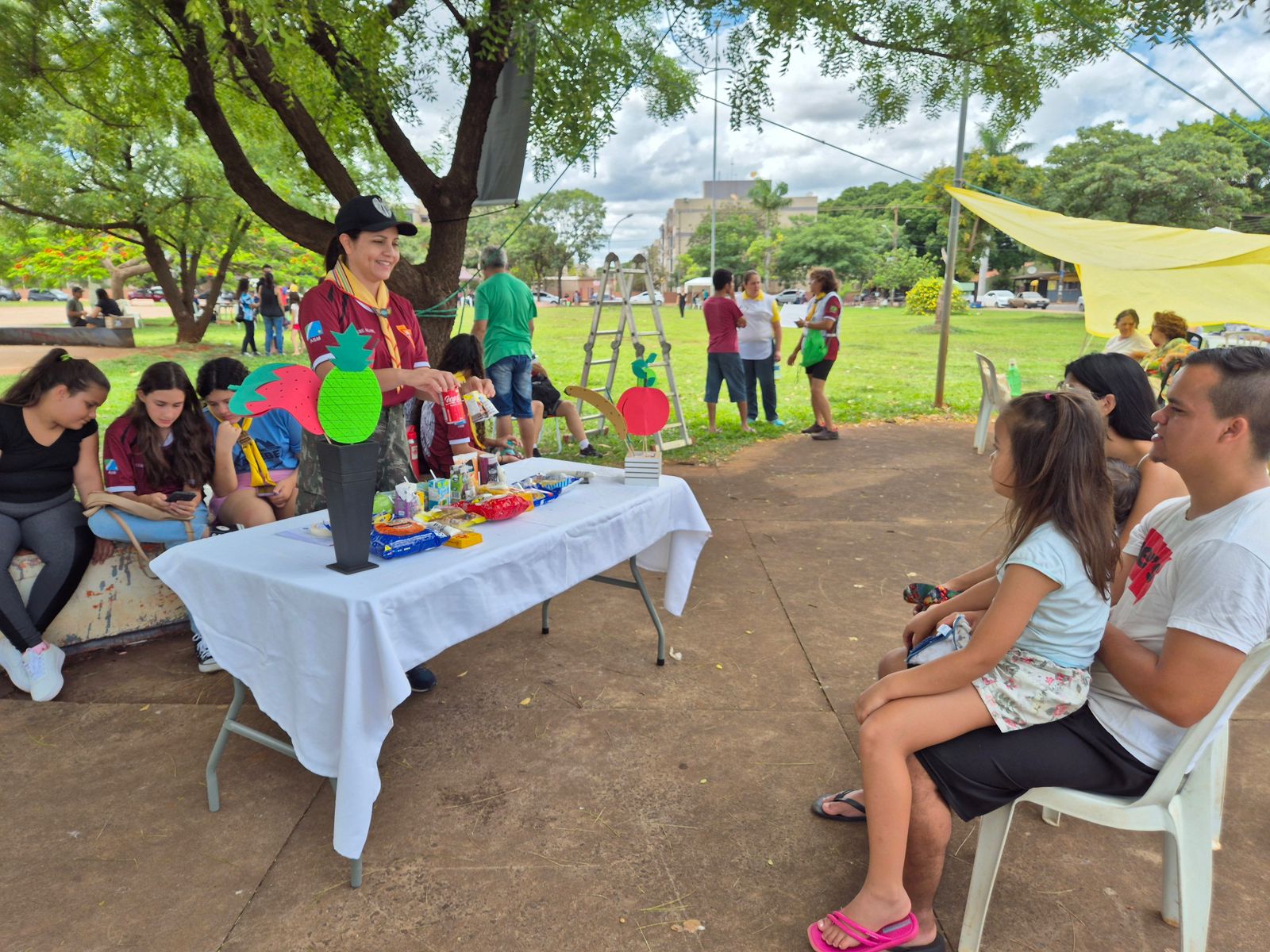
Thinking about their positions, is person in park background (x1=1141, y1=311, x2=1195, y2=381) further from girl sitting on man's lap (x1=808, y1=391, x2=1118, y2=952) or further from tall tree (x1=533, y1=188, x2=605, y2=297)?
tall tree (x1=533, y1=188, x2=605, y2=297)

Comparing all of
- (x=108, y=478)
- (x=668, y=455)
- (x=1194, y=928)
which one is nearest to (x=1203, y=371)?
(x=1194, y=928)

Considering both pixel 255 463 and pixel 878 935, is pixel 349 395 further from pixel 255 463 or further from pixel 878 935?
pixel 255 463

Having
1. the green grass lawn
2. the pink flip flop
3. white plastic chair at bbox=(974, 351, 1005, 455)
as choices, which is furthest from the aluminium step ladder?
the pink flip flop

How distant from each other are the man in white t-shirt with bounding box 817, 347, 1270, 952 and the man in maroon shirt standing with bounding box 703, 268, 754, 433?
5.88 metres

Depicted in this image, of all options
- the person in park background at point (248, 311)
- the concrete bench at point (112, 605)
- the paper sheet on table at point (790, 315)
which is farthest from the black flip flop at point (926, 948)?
the person in park background at point (248, 311)

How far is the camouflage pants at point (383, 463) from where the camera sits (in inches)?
109

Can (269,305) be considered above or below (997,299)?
below

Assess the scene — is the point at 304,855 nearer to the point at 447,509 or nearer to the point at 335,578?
the point at 335,578

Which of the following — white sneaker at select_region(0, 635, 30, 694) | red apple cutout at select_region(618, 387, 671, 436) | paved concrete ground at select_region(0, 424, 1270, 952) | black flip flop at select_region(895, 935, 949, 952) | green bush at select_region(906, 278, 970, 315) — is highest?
green bush at select_region(906, 278, 970, 315)

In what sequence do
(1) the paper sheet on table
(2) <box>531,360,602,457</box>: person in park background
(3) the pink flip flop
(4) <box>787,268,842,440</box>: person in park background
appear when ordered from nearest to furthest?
(3) the pink flip flop
(2) <box>531,360,602,457</box>: person in park background
(4) <box>787,268,842,440</box>: person in park background
(1) the paper sheet on table

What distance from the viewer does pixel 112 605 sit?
3.26 meters

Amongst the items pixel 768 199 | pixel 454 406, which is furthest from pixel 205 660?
pixel 768 199

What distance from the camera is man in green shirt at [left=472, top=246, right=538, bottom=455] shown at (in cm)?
592

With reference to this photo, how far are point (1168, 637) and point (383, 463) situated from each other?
2.38m
